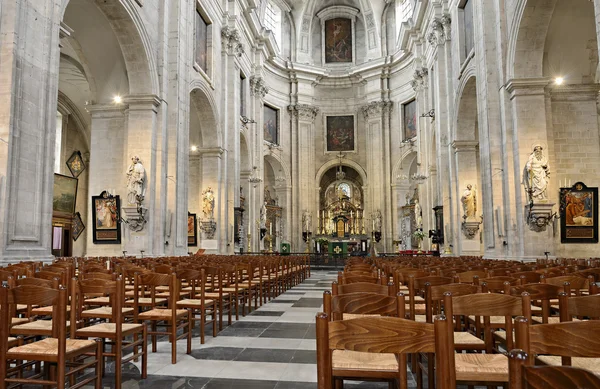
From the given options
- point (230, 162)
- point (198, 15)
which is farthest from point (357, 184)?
point (198, 15)

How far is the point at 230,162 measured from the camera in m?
25.3

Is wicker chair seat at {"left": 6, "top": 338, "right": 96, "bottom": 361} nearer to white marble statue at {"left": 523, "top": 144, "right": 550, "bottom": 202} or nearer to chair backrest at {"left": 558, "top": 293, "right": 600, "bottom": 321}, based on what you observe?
chair backrest at {"left": 558, "top": 293, "right": 600, "bottom": 321}

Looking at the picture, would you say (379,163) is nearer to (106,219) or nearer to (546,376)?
(106,219)

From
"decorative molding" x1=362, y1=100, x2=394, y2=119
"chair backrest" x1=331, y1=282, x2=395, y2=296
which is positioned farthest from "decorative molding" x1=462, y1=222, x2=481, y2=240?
"decorative molding" x1=362, y1=100, x2=394, y2=119

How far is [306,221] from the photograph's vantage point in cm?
3544

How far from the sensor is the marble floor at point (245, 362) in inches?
166

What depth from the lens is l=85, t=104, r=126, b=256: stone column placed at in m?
16.8

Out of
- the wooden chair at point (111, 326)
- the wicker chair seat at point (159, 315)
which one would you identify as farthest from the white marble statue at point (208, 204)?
the wooden chair at point (111, 326)

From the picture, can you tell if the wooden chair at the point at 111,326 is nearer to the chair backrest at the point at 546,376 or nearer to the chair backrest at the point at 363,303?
the chair backrest at the point at 363,303

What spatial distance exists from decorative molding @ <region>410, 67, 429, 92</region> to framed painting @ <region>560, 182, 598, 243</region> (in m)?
16.1

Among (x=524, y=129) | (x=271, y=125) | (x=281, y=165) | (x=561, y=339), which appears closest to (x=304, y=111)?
(x=271, y=125)

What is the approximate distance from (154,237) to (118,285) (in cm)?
1236

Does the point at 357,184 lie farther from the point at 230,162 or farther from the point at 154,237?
the point at 154,237

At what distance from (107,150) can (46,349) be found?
14.6 metres
